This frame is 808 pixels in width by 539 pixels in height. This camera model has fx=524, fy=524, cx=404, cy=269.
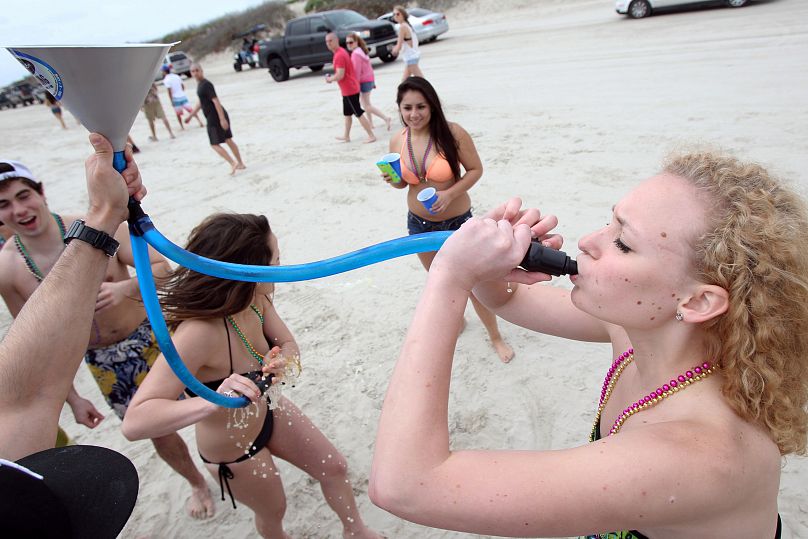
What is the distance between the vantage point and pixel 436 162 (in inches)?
155

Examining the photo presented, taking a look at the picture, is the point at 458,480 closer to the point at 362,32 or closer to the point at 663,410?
the point at 663,410

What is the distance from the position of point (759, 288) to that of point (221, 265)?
60.7 inches

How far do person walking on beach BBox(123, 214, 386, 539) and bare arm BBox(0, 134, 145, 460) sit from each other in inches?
16.3

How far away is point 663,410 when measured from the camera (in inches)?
53.9

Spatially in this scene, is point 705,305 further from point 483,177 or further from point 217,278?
point 483,177

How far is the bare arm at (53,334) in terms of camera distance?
1.61 m

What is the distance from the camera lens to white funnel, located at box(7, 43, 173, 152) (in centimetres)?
146

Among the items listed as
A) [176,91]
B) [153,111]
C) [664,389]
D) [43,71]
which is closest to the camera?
[664,389]

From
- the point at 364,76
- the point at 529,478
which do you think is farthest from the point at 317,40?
the point at 529,478

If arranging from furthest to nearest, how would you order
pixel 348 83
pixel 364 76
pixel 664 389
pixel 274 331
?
pixel 364 76 → pixel 348 83 → pixel 274 331 → pixel 664 389

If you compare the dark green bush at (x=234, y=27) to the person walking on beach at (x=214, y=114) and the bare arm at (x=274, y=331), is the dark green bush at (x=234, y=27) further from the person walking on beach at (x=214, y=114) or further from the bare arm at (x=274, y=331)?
the bare arm at (x=274, y=331)

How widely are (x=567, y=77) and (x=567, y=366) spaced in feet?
25.9

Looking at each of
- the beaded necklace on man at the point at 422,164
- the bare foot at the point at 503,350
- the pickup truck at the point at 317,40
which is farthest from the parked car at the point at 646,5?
the bare foot at the point at 503,350

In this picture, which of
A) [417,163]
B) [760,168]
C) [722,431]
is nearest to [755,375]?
[722,431]
